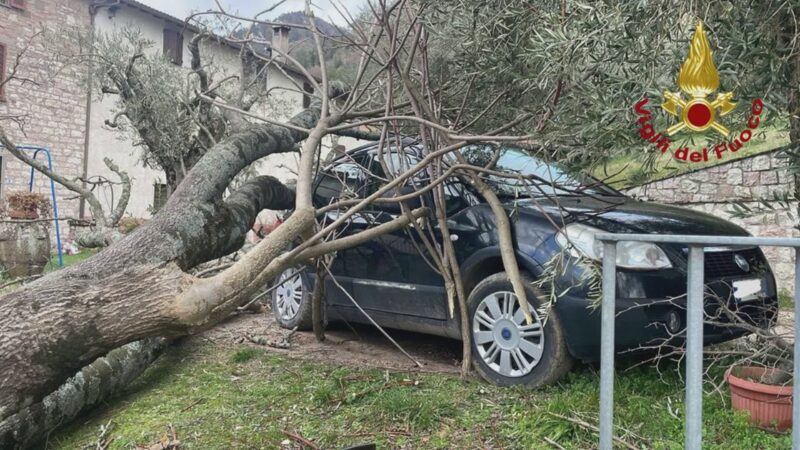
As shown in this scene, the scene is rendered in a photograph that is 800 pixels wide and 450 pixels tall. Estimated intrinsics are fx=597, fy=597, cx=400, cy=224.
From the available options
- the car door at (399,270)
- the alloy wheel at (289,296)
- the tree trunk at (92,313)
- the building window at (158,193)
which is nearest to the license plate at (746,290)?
the car door at (399,270)

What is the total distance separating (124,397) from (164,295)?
1.78 m

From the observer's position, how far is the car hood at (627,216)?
12.1 feet

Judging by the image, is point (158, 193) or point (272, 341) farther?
point (158, 193)

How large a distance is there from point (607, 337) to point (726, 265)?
6.93 feet

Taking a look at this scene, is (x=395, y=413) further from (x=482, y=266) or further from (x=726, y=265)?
(x=726, y=265)

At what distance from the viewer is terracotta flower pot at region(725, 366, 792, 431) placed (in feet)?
9.86

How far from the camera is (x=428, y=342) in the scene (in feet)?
17.6

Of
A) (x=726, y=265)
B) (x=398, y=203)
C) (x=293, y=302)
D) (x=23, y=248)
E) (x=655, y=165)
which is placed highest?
(x=655, y=165)

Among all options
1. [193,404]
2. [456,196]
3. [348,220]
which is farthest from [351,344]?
[456,196]

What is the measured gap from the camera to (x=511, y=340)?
12.6 ft

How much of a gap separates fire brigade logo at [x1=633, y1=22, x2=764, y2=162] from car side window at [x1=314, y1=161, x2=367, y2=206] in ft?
8.52

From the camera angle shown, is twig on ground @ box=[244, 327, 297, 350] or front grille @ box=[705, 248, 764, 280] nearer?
front grille @ box=[705, 248, 764, 280]

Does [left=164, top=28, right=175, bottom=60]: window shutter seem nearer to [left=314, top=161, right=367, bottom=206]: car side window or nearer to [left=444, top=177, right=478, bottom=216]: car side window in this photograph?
[left=314, top=161, right=367, bottom=206]: car side window

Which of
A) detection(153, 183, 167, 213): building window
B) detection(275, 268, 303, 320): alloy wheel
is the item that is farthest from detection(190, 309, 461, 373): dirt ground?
detection(153, 183, 167, 213): building window
